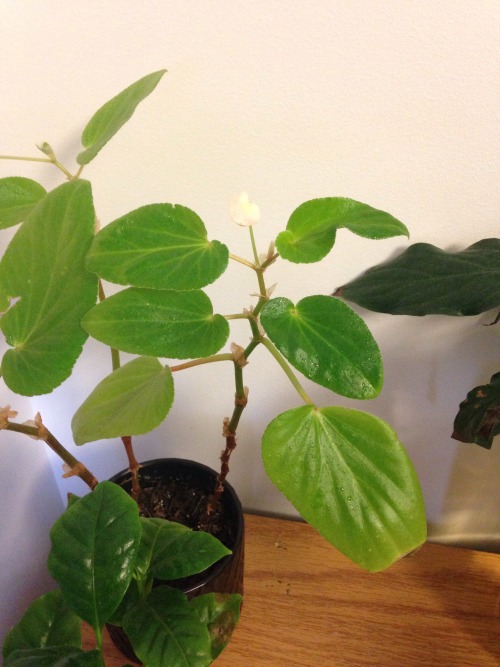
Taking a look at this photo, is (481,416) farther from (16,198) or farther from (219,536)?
(16,198)

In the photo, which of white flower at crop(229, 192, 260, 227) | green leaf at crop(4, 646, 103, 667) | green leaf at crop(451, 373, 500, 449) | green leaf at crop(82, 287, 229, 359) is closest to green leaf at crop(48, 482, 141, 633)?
green leaf at crop(4, 646, 103, 667)

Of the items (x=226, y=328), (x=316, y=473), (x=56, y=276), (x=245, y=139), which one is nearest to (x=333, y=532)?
(x=316, y=473)

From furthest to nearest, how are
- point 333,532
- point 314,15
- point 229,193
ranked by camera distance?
1. point 229,193
2. point 314,15
3. point 333,532

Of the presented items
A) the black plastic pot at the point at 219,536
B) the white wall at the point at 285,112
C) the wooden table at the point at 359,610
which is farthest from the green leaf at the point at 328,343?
the wooden table at the point at 359,610

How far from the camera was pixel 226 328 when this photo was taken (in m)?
0.44

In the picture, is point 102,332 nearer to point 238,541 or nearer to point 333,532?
point 333,532

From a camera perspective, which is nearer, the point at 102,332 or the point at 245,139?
the point at 102,332

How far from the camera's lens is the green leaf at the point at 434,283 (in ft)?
1.72

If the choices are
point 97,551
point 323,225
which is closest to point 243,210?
point 323,225

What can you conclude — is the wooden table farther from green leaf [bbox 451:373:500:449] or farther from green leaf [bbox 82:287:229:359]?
green leaf [bbox 82:287:229:359]

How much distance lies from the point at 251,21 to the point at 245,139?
11 centimetres

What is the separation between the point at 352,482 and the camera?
41 cm

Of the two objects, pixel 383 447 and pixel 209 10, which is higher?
pixel 209 10

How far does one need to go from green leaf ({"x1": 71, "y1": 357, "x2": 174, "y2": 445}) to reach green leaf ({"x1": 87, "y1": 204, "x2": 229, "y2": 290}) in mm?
107
